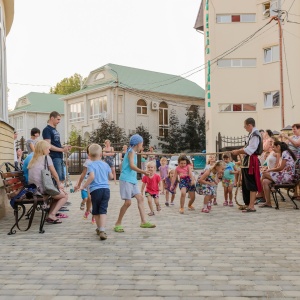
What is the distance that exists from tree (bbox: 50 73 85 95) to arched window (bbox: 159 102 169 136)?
89.8 ft

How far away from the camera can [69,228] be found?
25.2 ft

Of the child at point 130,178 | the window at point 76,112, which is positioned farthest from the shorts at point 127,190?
the window at point 76,112

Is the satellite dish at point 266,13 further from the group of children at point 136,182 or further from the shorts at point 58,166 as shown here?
the shorts at point 58,166

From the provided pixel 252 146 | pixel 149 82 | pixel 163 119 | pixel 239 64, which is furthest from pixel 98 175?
pixel 149 82

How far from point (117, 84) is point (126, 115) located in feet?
10.1

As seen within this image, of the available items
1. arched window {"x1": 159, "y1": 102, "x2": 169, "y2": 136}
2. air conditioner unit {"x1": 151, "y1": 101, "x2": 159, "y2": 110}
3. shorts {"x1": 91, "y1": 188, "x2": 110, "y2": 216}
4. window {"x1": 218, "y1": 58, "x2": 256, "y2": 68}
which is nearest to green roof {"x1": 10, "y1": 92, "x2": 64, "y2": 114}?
arched window {"x1": 159, "y1": 102, "x2": 169, "y2": 136}

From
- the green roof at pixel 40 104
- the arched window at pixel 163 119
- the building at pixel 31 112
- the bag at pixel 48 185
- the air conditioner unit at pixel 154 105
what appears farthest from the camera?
the green roof at pixel 40 104

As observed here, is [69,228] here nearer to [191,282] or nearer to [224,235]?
[224,235]

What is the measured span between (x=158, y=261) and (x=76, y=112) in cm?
4180

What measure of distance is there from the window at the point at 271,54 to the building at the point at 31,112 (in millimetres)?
32829

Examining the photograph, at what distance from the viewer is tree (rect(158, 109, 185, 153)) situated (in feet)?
140

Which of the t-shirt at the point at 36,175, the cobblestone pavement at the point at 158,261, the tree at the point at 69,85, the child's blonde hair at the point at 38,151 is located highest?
the tree at the point at 69,85

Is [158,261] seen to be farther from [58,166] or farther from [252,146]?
[58,166]

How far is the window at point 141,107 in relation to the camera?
4282cm
